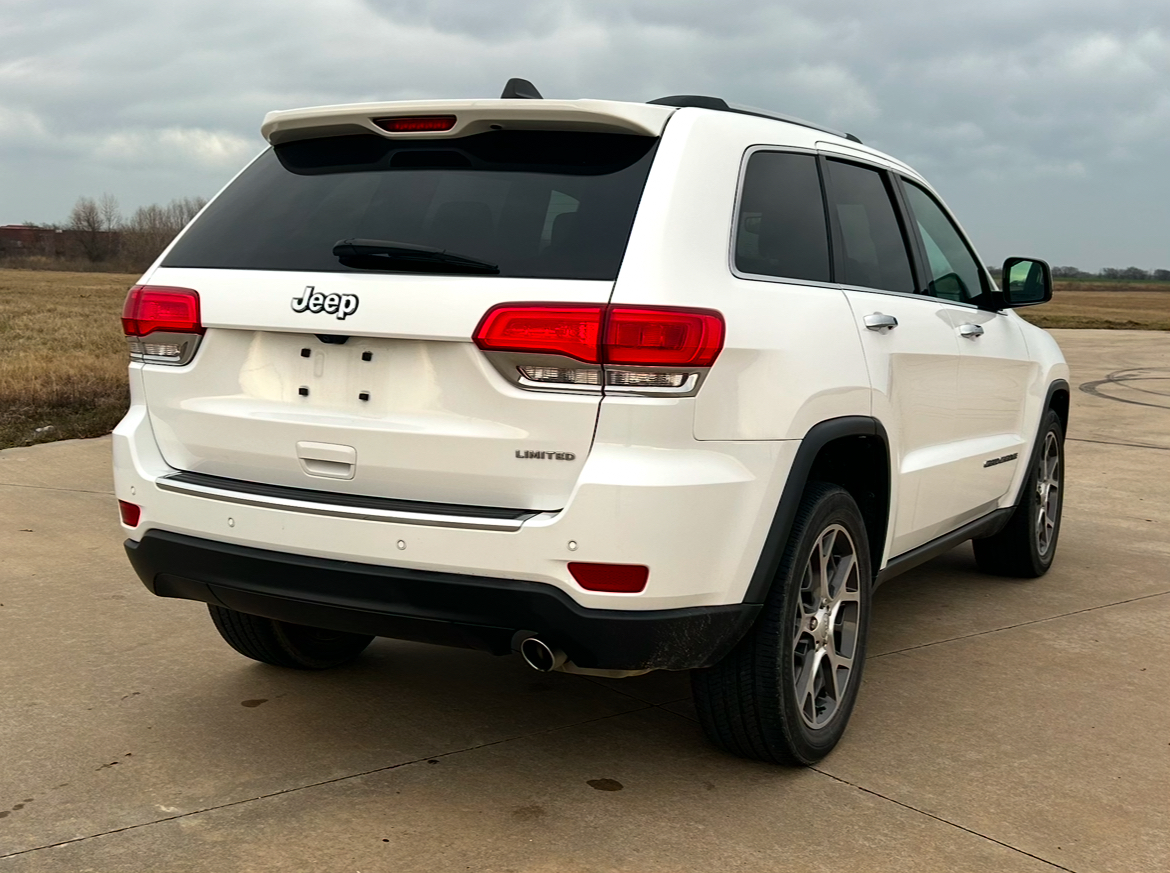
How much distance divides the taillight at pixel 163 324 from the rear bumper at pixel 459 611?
21.4 inches

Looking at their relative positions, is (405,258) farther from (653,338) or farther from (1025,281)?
(1025,281)

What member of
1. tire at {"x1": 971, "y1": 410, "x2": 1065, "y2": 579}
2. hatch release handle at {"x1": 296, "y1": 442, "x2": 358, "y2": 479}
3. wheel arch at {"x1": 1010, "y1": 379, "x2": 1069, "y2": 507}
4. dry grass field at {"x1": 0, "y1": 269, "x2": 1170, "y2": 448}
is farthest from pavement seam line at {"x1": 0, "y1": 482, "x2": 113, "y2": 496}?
wheel arch at {"x1": 1010, "y1": 379, "x2": 1069, "y2": 507}

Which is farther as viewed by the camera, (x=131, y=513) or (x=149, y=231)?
(x=149, y=231)

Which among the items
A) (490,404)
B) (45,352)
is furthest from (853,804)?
(45,352)

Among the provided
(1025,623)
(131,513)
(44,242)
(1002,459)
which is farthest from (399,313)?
(44,242)

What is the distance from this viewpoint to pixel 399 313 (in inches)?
126

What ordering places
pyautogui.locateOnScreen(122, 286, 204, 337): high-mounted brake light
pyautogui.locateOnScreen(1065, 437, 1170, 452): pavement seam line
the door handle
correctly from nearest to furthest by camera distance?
1. pyautogui.locateOnScreen(122, 286, 204, 337): high-mounted brake light
2. the door handle
3. pyautogui.locateOnScreen(1065, 437, 1170, 452): pavement seam line

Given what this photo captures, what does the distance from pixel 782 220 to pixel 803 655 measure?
1.27 m

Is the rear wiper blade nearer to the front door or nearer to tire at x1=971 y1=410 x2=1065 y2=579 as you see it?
the front door

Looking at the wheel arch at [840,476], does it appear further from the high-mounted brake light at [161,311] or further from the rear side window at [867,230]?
the high-mounted brake light at [161,311]

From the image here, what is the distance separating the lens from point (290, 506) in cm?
332

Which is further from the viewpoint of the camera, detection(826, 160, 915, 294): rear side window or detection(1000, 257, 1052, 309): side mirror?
detection(1000, 257, 1052, 309): side mirror

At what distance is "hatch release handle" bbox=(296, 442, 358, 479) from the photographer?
329 cm

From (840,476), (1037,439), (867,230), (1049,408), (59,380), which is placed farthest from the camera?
(59,380)
